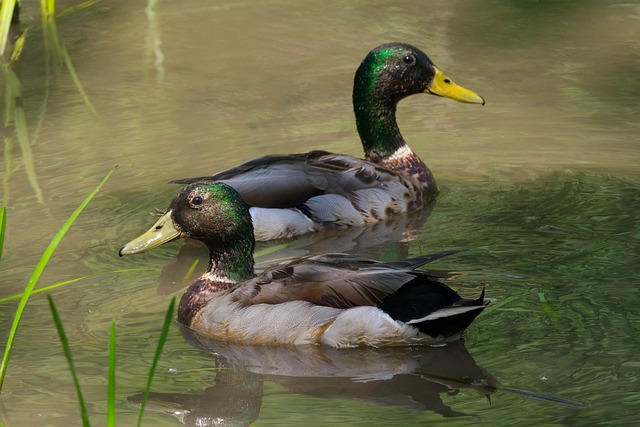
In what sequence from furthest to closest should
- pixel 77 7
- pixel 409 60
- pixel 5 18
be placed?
pixel 77 7, pixel 5 18, pixel 409 60

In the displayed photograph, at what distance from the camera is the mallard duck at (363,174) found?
9.01m

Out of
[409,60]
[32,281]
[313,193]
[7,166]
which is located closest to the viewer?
[32,281]

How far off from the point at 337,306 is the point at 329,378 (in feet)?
1.64

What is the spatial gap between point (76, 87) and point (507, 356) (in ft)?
22.7

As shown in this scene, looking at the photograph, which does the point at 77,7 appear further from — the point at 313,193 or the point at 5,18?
the point at 313,193

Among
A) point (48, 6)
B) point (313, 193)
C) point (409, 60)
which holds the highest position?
point (409, 60)

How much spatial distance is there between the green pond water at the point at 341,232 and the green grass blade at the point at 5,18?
0.32 metres

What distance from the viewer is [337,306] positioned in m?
6.87

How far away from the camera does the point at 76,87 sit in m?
12.4

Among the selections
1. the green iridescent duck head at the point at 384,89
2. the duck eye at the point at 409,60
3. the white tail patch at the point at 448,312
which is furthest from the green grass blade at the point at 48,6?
the white tail patch at the point at 448,312

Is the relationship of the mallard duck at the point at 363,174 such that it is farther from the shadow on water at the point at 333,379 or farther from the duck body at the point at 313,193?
the shadow on water at the point at 333,379

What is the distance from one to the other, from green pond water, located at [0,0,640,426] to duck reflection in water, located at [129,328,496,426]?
1 centimetres

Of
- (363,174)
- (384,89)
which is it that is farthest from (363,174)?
(384,89)

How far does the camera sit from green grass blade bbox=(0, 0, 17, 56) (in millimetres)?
12180
